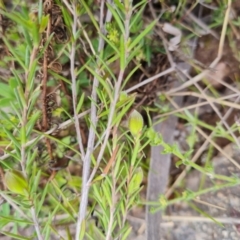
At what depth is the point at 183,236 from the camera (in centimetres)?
92

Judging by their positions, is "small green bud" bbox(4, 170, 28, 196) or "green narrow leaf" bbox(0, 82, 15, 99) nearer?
"small green bud" bbox(4, 170, 28, 196)

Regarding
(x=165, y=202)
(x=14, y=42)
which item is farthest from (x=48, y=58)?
(x=165, y=202)

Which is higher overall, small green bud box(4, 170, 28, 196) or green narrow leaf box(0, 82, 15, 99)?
green narrow leaf box(0, 82, 15, 99)

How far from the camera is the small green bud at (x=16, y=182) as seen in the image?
64cm

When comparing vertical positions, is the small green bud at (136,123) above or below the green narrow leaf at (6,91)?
below

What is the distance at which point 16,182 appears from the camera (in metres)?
0.64

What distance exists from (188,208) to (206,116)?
0.68 feet

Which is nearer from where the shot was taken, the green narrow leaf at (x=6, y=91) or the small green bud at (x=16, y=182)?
the small green bud at (x=16, y=182)

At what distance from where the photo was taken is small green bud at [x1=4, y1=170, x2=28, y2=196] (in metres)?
0.64

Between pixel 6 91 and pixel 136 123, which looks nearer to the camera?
pixel 136 123

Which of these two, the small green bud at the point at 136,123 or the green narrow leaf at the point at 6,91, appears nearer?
the small green bud at the point at 136,123

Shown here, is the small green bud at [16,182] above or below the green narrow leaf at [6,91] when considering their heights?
below

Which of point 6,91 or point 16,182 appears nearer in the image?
point 16,182

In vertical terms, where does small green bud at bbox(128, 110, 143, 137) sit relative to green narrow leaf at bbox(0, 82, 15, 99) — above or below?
below
